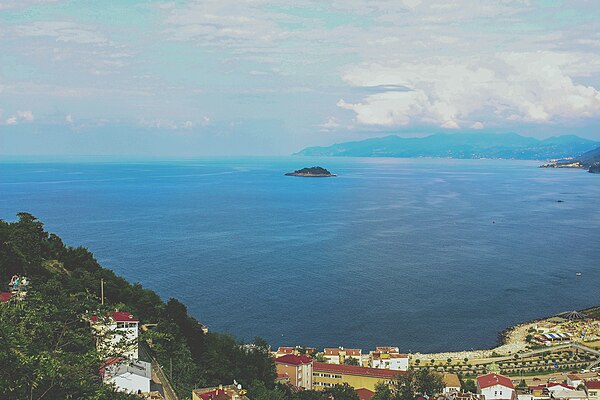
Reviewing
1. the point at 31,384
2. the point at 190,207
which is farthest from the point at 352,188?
the point at 31,384

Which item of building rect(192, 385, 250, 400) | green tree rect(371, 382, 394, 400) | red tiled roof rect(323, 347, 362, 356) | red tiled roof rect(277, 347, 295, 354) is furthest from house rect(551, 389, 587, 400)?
building rect(192, 385, 250, 400)

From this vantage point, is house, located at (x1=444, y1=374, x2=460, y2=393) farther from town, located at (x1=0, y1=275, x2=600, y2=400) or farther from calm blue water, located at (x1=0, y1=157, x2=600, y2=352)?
calm blue water, located at (x1=0, y1=157, x2=600, y2=352)

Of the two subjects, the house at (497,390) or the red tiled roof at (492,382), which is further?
the red tiled roof at (492,382)

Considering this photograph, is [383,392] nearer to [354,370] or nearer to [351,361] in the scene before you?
[354,370]

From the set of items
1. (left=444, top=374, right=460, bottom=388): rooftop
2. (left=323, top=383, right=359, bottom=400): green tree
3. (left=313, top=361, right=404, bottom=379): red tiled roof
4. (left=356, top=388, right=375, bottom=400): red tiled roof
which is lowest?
(left=356, top=388, right=375, bottom=400): red tiled roof

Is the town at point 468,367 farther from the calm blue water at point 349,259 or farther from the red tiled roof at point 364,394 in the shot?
the calm blue water at point 349,259

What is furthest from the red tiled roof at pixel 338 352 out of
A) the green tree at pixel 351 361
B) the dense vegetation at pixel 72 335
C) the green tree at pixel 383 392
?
the green tree at pixel 383 392

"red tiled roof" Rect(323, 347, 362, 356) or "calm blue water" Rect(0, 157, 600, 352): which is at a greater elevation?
"calm blue water" Rect(0, 157, 600, 352)
